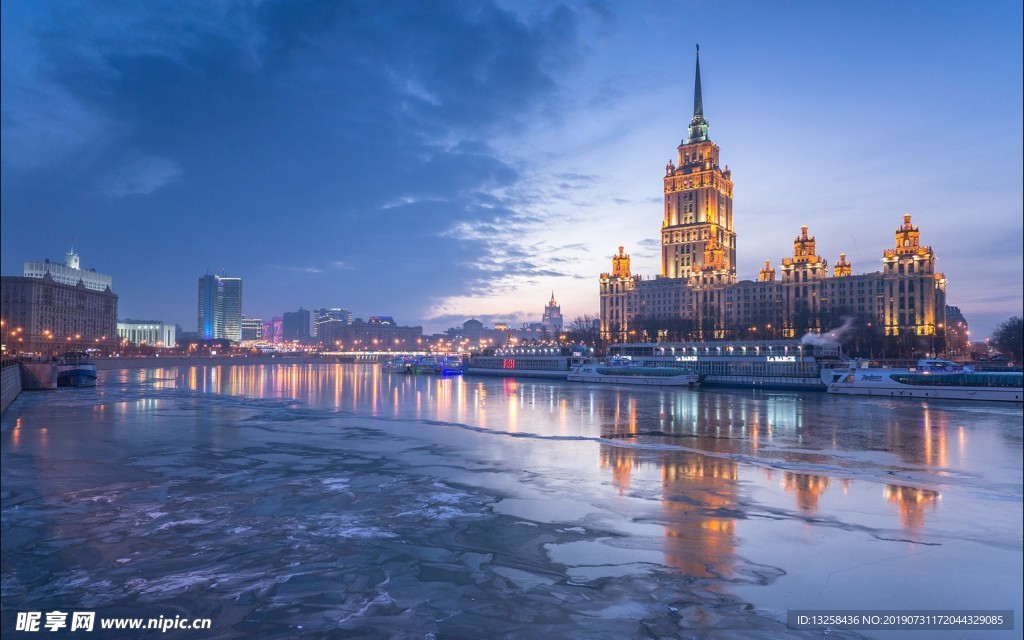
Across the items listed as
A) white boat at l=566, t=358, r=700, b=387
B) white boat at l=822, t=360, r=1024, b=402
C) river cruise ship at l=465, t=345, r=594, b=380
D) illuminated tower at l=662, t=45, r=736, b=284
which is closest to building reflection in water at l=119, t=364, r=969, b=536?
white boat at l=822, t=360, r=1024, b=402

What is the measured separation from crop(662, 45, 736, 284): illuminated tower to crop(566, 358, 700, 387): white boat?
93540mm

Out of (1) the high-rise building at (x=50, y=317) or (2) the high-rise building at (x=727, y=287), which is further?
(1) the high-rise building at (x=50, y=317)

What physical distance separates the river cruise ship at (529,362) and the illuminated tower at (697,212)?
2917 inches

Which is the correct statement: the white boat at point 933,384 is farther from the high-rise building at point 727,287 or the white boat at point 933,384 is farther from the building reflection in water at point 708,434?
the high-rise building at point 727,287

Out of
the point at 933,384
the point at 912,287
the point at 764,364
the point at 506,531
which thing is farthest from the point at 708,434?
the point at 912,287

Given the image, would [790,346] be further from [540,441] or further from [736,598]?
[736,598]

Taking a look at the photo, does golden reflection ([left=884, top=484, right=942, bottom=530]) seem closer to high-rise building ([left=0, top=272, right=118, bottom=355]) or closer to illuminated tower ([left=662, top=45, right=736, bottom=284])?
high-rise building ([left=0, top=272, right=118, bottom=355])

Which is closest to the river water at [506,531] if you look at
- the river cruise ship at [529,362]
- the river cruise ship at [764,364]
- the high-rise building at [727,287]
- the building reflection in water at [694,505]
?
the building reflection in water at [694,505]

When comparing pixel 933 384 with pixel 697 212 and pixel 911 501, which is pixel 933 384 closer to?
pixel 911 501

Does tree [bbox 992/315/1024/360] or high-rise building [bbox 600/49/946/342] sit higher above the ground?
high-rise building [bbox 600/49/946/342]

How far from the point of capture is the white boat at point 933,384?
170 ft

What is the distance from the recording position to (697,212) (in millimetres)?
185000

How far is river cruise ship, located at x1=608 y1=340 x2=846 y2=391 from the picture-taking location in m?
71.1

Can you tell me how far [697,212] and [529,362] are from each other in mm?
102134
